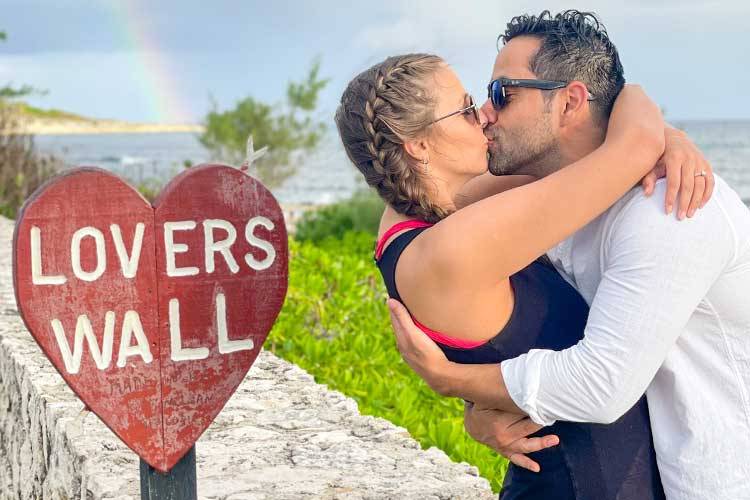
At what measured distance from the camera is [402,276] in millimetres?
1919

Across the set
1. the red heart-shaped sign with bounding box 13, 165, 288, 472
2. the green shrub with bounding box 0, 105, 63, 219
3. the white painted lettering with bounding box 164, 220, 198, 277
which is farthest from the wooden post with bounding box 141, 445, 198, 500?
the green shrub with bounding box 0, 105, 63, 219

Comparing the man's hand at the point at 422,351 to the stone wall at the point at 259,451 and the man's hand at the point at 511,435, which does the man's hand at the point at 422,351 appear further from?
the stone wall at the point at 259,451

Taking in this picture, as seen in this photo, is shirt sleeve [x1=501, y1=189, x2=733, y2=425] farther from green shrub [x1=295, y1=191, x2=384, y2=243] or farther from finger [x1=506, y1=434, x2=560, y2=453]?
green shrub [x1=295, y1=191, x2=384, y2=243]

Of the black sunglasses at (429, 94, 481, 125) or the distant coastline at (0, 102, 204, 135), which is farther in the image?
the distant coastline at (0, 102, 204, 135)

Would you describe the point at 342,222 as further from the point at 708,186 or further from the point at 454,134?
the point at 708,186

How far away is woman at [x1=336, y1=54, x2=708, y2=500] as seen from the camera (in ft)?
5.86

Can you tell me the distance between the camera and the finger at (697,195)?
175 cm

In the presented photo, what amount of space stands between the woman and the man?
0.05m

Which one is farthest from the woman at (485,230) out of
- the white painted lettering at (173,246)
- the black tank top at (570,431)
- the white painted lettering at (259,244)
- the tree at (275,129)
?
the tree at (275,129)

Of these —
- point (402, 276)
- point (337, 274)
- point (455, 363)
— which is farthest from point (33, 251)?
point (337, 274)

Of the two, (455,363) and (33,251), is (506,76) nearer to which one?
(455,363)

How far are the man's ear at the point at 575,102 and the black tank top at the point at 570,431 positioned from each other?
0.38 metres

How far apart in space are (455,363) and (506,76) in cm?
68

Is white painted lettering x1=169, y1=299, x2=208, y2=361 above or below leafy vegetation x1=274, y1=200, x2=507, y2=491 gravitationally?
above
